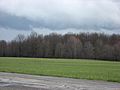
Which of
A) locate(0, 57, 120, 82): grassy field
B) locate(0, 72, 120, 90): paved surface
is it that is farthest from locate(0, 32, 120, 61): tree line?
locate(0, 72, 120, 90): paved surface

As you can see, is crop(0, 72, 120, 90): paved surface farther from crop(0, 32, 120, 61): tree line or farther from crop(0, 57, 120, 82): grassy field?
crop(0, 32, 120, 61): tree line

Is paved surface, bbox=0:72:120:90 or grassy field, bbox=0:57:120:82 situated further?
grassy field, bbox=0:57:120:82

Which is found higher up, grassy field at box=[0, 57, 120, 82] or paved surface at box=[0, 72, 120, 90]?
paved surface at box=[0, 72, 120, 90]

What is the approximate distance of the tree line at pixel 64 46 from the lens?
15488cm

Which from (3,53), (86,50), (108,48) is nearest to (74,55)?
(86,50)

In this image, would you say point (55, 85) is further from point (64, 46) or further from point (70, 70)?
point (64, 46)

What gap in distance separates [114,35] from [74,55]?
3096cm

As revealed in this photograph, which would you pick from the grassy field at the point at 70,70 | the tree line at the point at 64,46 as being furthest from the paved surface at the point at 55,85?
the tree line at the point at 64,46

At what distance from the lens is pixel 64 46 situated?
Answer: 543ft

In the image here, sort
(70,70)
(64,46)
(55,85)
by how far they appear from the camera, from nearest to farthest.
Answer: (55,85)
(70,70)
(64,46)

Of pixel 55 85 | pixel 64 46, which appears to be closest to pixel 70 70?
pixel 55 85

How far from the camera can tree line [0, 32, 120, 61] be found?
155 meters

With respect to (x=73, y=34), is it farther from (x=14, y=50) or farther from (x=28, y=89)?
(x=28, y=89)

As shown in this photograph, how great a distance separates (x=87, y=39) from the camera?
177 m
